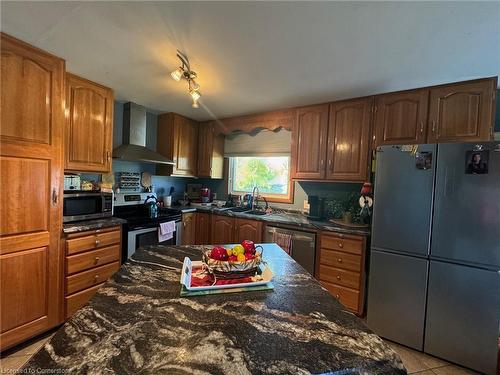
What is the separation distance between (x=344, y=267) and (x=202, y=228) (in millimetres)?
1958

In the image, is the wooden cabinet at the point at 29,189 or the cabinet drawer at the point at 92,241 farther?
the cabinet drawer at the point at 92,241

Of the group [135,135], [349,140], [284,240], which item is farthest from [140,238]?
[349,140]

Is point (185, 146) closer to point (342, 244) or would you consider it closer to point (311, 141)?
point (311, 141)

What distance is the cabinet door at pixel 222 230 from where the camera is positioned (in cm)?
301

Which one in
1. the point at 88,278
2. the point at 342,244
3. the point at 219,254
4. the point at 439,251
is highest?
the point at 219,254

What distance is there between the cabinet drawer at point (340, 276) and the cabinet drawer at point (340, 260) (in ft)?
0.14

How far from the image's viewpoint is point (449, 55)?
1.57 metres

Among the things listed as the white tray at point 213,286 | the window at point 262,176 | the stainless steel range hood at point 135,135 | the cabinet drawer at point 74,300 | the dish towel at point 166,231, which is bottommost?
the cabinet drawer at point 74,300

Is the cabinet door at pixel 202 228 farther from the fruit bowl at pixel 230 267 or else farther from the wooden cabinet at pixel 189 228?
the fruit bowl at pixel 230 267

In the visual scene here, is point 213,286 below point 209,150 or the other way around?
below

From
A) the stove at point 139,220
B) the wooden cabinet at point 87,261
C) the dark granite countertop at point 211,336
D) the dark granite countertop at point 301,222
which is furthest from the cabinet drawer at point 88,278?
the dark granite countertop at point 211,336

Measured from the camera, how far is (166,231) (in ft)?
9.02

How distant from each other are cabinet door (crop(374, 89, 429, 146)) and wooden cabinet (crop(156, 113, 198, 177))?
2.56 m

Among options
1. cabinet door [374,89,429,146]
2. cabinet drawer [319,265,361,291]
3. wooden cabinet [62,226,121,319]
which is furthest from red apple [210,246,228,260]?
cabinet door [374,89,429,146]
